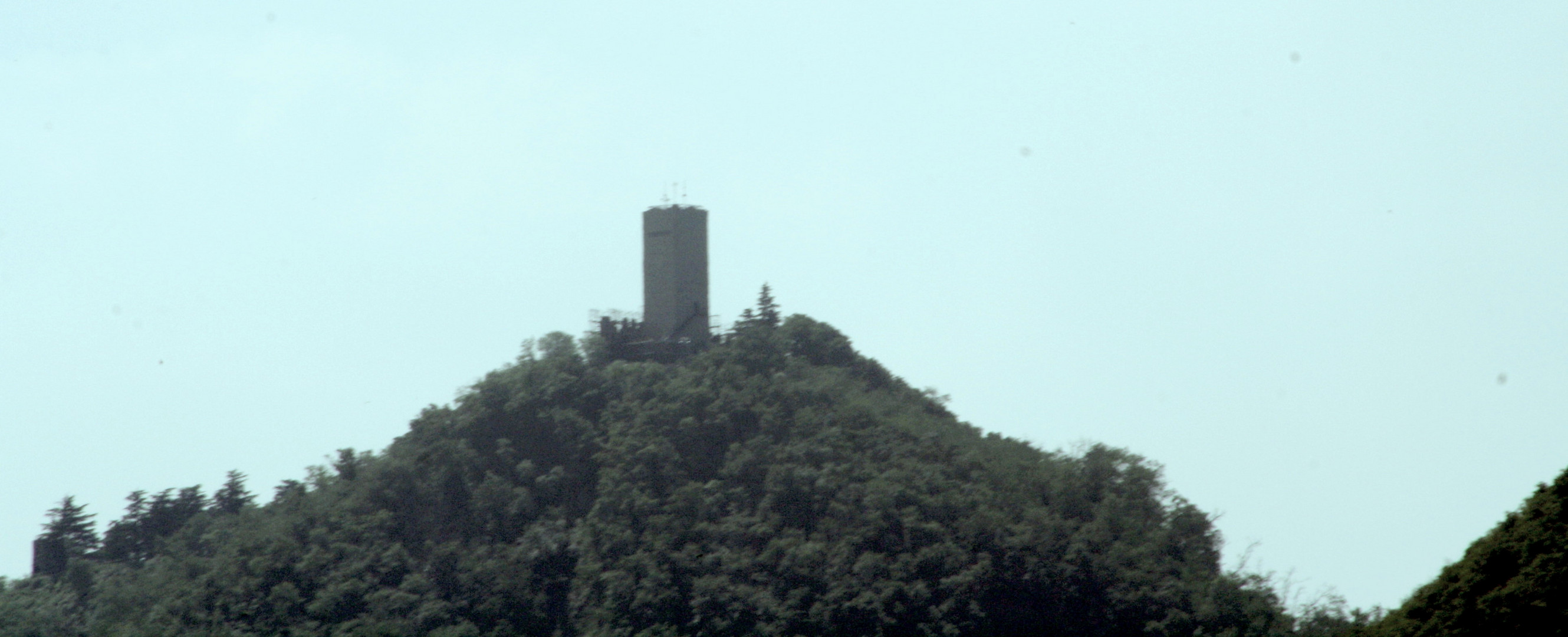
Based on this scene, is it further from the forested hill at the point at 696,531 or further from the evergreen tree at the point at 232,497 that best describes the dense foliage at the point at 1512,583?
the evergreen tree at the point at 232,497

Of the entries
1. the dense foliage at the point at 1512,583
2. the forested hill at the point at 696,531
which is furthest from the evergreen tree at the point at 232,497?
the dense foliage at the point at 1512,583

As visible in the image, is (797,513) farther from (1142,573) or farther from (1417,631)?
(1417,631)

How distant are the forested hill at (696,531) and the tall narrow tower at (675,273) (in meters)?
1.56

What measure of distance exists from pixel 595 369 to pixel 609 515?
25.5 feet

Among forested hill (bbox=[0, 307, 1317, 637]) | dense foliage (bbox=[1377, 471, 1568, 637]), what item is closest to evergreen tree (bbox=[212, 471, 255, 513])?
forested hill (bbox=[0, 307, 1317, 637])

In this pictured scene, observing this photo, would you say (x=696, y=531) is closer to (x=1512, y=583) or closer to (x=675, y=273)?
(x=675, y=273)

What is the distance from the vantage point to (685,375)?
53.0 m

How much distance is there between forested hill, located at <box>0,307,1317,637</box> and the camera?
140 feet

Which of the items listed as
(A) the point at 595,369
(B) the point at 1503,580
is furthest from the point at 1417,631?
(A) the point at 595,369

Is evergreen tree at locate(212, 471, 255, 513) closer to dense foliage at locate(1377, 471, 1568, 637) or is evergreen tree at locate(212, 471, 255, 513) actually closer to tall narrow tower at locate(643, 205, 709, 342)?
tall narrow tower at locate(643, 205, 709, 342)

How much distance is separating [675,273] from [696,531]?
11591 millimetres

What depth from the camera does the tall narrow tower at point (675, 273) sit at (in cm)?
5581

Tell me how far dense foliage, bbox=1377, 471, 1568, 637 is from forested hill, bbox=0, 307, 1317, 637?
23709 millimetres

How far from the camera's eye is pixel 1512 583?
15.8 meters
